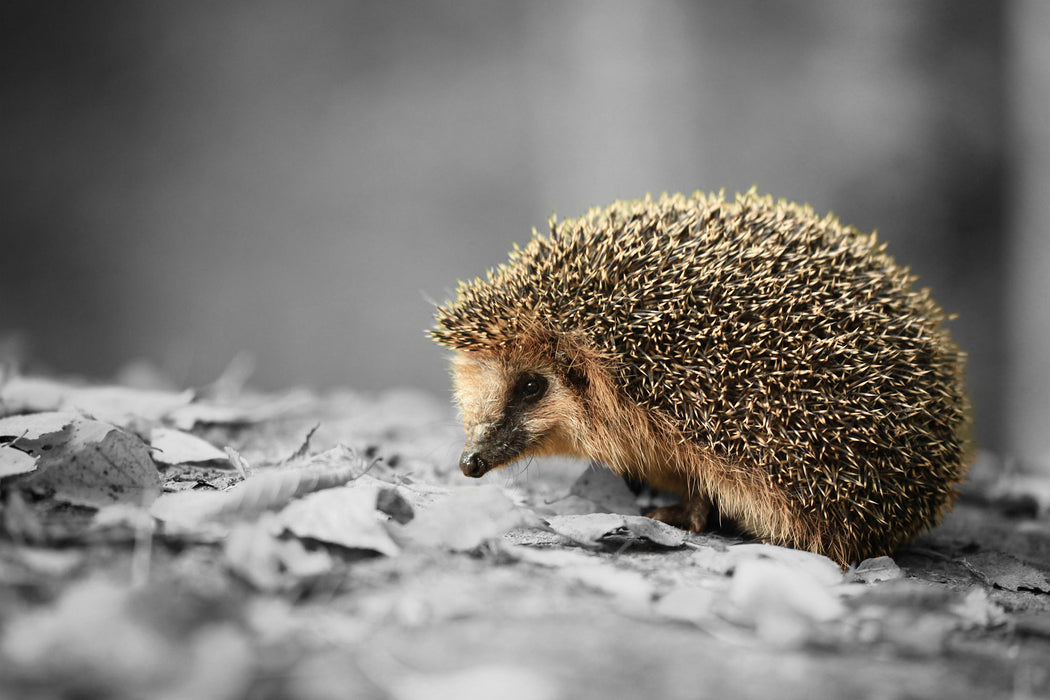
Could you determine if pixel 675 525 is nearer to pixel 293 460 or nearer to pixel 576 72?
pixel 293 460

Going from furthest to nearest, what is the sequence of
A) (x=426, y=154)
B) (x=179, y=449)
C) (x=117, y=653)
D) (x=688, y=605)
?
(x=426, y=154)
(x=179, y=449)
(x=688, y=605)
(x=117, y=653)

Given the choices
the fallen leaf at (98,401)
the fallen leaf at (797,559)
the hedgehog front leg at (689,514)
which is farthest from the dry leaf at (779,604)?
the fallen leaf at (98,401)

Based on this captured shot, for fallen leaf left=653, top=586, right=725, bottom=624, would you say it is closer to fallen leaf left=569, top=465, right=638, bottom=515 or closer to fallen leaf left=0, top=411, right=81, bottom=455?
fallen leaf left=569, top=465, right=638, bottom=515

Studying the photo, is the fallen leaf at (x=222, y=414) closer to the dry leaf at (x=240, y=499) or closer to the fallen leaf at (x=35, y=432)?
the fallen leaf at (x=35, y=432)

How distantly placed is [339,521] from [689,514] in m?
1.32

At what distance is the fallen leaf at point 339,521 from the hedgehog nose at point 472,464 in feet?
2.17

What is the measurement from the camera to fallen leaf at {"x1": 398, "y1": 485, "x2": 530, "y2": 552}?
165 cm

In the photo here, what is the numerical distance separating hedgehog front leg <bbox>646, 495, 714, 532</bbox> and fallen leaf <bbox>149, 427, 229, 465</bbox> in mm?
1416

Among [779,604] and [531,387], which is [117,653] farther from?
[531,387]

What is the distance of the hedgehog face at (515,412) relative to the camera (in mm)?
2414

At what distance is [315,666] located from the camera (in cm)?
111

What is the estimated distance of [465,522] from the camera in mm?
1668

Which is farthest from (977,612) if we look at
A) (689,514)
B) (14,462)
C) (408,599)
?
(14,462)

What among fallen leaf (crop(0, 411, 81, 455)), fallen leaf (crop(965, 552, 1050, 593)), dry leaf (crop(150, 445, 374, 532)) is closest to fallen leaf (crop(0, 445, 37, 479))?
fallen leaf (crop(0, 411, 81, 455))
